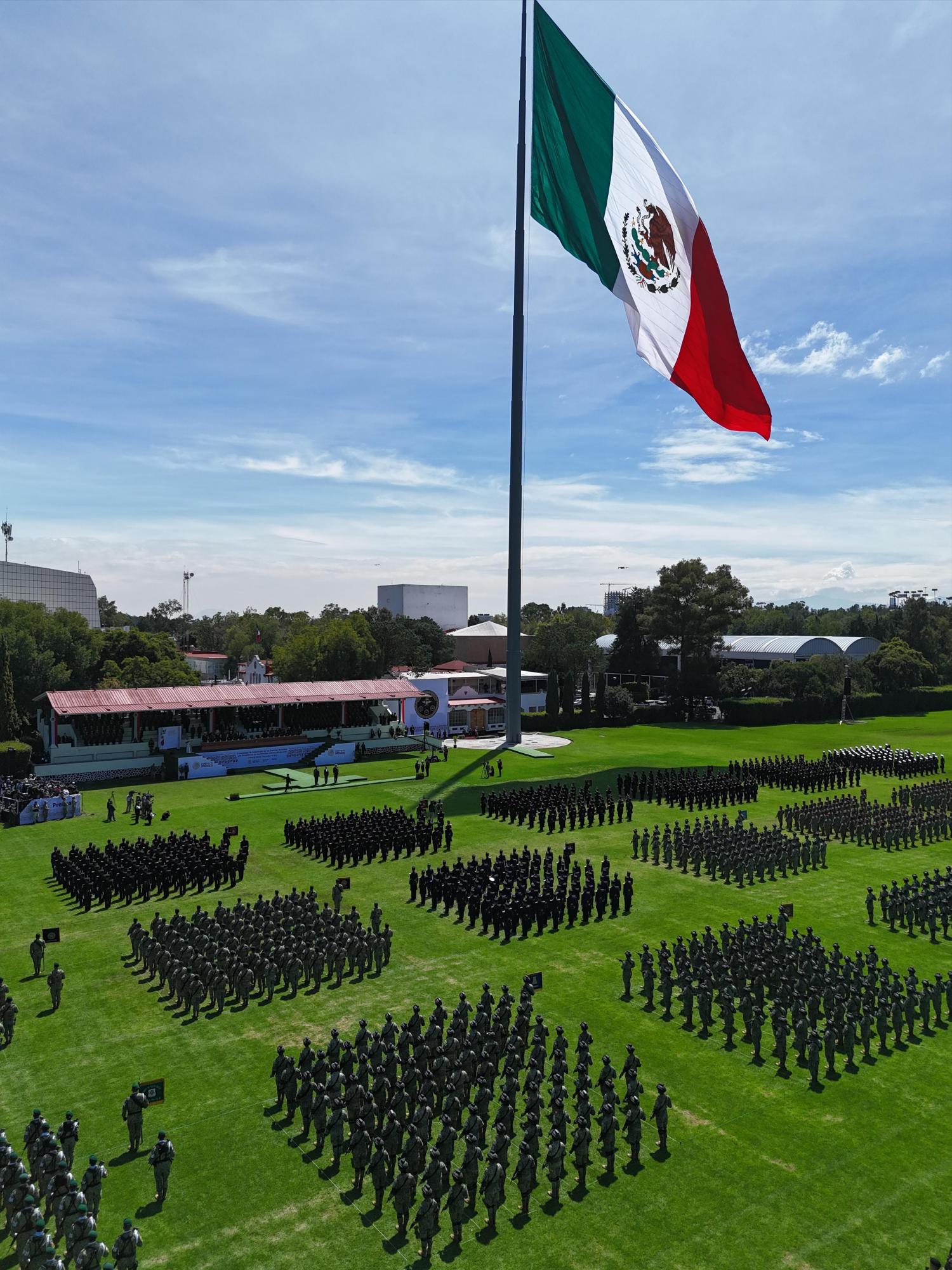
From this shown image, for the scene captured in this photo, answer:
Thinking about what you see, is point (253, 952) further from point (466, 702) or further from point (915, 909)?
point (466, 702)

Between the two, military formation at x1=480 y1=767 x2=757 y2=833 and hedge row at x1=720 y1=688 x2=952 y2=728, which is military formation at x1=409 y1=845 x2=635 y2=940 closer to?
military formation at x1=480 y1=767 x2=757 y2=833

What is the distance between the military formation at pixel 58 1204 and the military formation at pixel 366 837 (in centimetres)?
1496

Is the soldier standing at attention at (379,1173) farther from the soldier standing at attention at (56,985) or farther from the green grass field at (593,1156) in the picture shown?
the soldier standing at attention at (56,985)

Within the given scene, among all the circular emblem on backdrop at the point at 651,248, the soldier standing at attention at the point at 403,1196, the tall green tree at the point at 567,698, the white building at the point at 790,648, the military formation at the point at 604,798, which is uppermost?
the circular emblem on backdrop at the point at 651,248

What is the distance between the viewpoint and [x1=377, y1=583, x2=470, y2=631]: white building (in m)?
113

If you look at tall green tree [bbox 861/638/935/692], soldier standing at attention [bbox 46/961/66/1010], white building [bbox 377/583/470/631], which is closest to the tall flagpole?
soldier standing at attention [bbox 46/961/66/1010]

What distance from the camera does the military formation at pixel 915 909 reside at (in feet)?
67.6

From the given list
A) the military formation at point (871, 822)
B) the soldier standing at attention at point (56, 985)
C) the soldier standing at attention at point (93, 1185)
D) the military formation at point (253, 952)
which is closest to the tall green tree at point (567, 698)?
the military formation at point (871, 822)

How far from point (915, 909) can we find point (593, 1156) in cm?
1264

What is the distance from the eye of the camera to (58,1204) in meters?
9.94

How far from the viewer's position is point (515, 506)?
46.5 meters

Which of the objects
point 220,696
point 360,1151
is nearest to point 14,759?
point 220,696

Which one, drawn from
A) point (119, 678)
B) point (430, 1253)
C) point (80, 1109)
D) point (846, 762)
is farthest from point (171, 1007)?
point (119, 678)

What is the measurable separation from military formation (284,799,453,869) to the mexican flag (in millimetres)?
16564
